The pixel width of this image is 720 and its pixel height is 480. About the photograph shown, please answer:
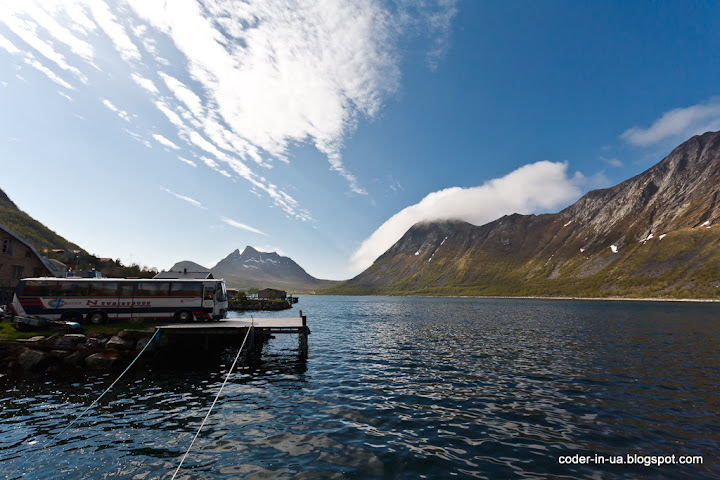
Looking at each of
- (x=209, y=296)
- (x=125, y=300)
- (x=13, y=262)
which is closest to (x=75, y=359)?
(x=125, y=300)

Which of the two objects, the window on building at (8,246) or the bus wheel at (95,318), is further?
the window on building at (8,246)

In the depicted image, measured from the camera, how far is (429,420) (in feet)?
46.5

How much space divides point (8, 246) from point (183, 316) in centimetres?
4040

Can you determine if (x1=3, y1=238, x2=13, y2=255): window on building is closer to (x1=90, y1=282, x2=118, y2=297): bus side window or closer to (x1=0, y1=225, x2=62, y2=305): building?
(x1=0, y1=225, x2=62, y2=305): building

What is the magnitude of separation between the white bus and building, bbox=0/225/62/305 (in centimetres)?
2876

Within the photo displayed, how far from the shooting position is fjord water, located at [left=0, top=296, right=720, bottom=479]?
10.3m

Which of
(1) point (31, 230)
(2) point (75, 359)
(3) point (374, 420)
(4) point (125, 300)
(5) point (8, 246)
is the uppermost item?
(1) point (31, 230)

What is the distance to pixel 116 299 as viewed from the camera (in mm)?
29984

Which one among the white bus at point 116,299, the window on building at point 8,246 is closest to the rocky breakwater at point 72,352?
the white bus at point 116,299

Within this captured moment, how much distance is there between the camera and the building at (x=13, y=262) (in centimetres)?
4691

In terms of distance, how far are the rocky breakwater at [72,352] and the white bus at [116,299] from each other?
16.7 feet

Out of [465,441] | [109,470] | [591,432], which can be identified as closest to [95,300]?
[109,470]

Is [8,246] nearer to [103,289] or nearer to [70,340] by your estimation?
[103,289]

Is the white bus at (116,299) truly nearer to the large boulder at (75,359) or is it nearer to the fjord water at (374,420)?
the large boulder at (75,359)
